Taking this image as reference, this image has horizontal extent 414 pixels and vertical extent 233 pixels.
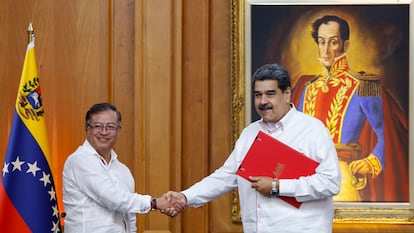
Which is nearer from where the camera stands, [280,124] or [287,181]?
[287,181]

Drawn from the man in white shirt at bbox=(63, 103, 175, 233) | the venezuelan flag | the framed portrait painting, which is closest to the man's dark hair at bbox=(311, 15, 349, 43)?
the framed portrait painting

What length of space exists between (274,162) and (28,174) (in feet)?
4.75

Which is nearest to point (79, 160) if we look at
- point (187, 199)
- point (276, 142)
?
point (187, 199)

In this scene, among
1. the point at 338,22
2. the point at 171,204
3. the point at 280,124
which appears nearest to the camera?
the point at 280,124

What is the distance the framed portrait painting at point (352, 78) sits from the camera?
225 inches

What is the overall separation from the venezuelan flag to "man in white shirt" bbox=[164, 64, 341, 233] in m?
1.14

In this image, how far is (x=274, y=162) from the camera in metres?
4.26

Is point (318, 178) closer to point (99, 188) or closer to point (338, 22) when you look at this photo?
point (99, 188)

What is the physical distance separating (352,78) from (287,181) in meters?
1.74

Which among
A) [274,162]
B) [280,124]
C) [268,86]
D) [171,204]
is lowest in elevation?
[171,204]

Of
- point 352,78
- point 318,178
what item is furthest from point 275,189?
point 352,78

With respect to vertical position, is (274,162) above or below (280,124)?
below

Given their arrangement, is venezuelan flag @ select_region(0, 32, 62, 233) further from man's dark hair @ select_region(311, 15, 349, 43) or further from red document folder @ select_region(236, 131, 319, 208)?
man's dark hair @ select_region(311, 15, 349, 43)

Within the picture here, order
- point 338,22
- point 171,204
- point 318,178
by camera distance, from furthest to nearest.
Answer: point 338,22 < point 171,204 < point 318,178
